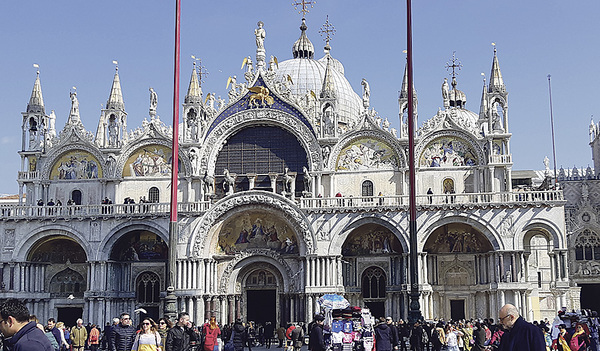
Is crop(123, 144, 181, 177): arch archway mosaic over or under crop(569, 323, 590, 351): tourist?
over

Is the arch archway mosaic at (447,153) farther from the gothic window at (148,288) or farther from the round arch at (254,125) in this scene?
the gothic window at (148,288)

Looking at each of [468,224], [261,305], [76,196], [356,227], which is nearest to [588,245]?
[468,224]

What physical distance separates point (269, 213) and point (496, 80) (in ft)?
49.3

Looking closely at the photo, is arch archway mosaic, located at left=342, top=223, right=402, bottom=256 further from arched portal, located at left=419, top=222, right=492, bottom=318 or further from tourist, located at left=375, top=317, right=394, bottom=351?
tourist, located at left=375, top=317, right=394, bottom=351

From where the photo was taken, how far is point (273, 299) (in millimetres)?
43938

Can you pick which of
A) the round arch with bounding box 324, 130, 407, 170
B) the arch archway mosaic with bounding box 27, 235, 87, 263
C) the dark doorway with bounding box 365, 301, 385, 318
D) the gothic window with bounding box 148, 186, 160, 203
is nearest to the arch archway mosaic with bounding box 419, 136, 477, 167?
the round arch with bounding box 324, 130, 407, 170

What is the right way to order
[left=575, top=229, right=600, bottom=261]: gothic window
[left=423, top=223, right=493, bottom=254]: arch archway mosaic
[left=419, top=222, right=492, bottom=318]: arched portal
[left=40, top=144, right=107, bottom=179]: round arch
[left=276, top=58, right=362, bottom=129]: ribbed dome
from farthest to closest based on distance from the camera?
[left=276, top=58, right=362, bottom=129]: ribbed dome
[left=575, top=229, right=600, bottom=261]: gothic window
[left=40, top=144, right=107, bottom=179]: round arch
[left=423, top=223, right=493, bottom=254]: arch archway mosaic
[left=419, top=222, right=492, bottom=318]: arched portal

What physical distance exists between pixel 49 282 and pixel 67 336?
48.1 feet

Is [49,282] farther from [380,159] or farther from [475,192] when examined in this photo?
[475,192]

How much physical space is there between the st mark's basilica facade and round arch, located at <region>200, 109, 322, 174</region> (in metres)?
0.08

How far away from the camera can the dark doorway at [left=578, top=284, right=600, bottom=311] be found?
181 ft

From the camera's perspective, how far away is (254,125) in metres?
45.6

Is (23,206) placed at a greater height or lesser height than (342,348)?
greater

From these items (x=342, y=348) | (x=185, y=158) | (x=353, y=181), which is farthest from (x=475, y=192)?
(x=342, y=348)
